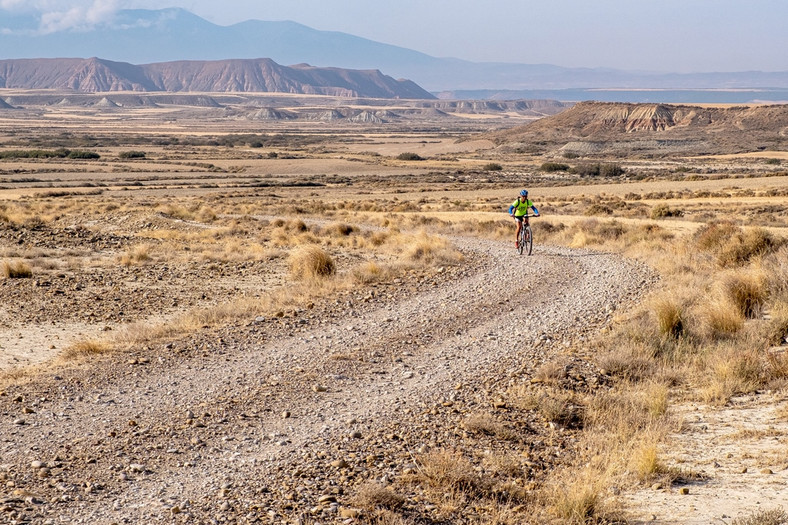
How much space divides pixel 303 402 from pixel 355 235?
63.8 feet

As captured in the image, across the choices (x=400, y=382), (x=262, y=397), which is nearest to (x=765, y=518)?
(x=400, y=382)

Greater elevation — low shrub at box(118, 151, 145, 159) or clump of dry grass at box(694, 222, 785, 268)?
clump of dry grass at box(694, 222, 785, 268)

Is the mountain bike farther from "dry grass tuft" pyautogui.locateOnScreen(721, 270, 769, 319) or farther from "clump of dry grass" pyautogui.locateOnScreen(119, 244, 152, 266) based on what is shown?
"clump of dry grass" pyautogui.locateOnScreen(119, 244, 152, 266)

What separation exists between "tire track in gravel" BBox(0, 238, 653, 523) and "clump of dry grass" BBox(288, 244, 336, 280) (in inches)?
149

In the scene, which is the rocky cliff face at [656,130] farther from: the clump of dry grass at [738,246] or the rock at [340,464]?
the rock at [340,464]

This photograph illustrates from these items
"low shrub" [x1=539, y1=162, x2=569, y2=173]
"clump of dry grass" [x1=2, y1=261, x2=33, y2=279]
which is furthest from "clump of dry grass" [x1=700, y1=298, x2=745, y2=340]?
"low shrub" [x1=539, y1=162, x2=569, y2=173]

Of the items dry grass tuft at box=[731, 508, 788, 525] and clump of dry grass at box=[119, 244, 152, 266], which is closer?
dry grass tuft at box=[731, 508, 788, 525]

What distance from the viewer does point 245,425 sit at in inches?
313

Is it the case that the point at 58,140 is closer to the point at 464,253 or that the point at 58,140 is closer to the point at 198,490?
the point at 464,253

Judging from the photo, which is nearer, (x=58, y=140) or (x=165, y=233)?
(x=165, y=233)

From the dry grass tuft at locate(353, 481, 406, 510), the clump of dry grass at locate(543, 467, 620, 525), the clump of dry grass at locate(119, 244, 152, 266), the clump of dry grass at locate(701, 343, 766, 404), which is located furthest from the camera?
the clump of dry grass at locate(119, 244, 152, 266)

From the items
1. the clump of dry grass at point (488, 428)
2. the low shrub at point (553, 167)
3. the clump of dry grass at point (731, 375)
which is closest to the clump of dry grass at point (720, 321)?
the clump of dry grass at point (731, 375)

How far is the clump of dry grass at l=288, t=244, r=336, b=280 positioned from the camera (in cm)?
1773

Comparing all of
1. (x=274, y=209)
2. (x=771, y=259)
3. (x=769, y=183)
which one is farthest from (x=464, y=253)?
(x=769, y=183)
